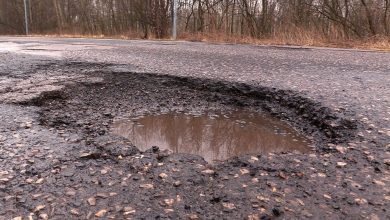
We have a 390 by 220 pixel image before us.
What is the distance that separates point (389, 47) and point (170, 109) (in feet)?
21.0

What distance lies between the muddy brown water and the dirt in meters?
0.14

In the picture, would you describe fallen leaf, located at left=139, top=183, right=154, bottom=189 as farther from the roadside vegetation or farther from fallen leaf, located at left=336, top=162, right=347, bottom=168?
the roadside vegetation

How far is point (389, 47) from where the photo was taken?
737 centimetres

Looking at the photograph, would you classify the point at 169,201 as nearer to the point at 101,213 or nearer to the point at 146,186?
the point at 146,186

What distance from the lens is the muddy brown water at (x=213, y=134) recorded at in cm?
211

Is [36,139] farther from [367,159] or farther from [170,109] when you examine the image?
[367,159]

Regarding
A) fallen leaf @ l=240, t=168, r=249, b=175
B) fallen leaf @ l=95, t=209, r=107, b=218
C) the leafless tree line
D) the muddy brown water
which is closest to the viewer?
fallen leaf @ l=95, t=209, r=107, b=218

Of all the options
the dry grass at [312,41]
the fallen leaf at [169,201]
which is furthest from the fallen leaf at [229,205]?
the dry grass at [312,41]

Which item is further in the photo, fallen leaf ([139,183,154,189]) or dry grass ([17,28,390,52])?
dry grass ([17,28,390,52])

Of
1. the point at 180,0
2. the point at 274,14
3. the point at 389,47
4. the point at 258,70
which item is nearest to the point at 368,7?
the point at 274,14

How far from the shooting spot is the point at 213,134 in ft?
8.04

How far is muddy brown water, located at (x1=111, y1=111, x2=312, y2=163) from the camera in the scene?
6.91 feet

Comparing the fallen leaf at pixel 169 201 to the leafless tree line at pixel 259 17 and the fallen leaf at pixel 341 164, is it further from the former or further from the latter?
the leafless tree line at pixel 259 17

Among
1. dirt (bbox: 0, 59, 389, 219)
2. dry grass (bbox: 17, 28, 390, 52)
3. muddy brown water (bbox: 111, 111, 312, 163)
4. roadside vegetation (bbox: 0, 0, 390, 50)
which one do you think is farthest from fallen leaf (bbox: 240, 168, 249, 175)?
roadside vegetation (bbox: 0, 0, 390, 50)
